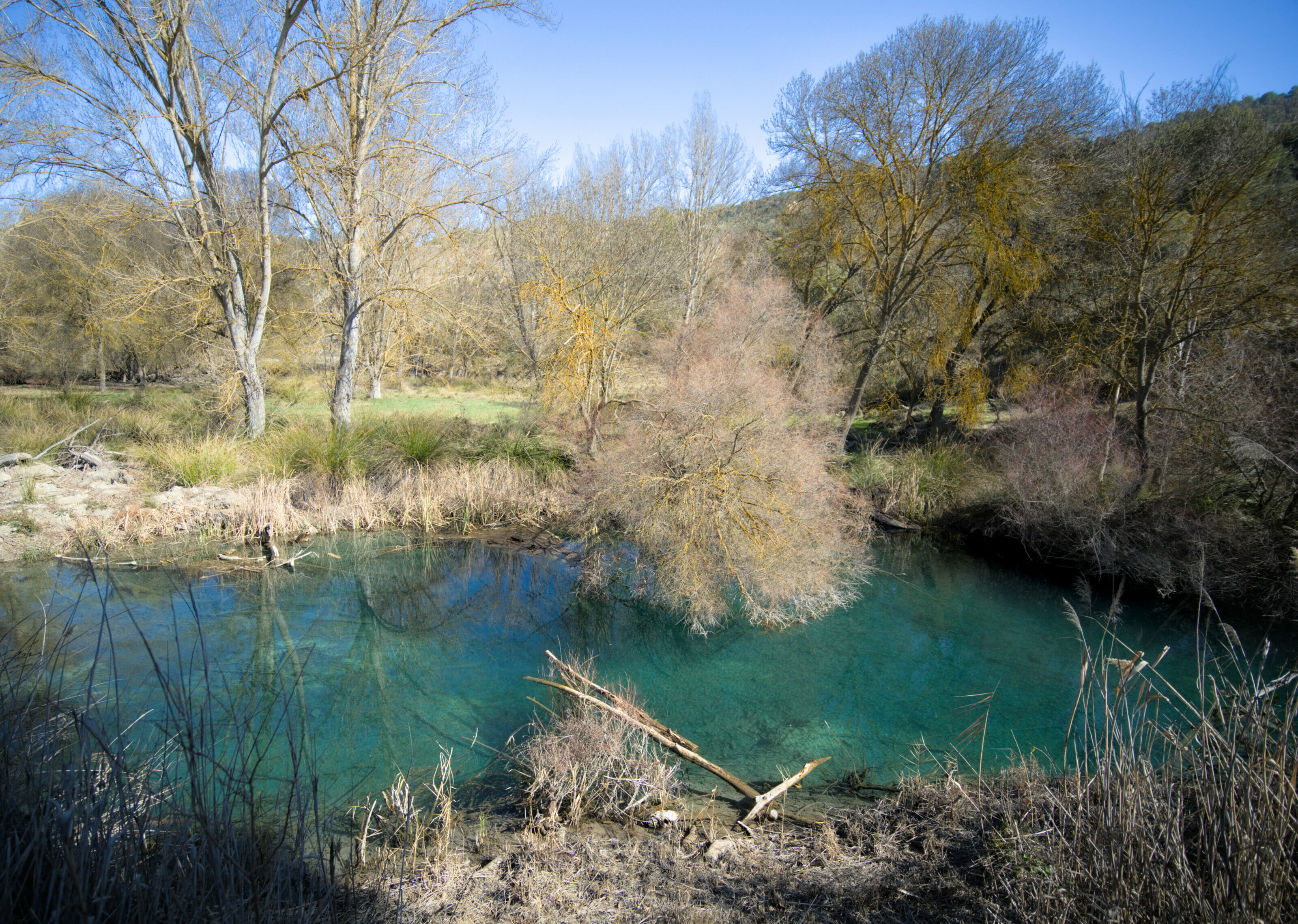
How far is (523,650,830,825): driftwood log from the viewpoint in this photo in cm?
451

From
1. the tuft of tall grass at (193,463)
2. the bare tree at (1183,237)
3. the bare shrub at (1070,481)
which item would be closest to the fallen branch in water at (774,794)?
the bare shrub at (1070,481)

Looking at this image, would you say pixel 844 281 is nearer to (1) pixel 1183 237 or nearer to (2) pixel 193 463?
(1) pixel 1183 237

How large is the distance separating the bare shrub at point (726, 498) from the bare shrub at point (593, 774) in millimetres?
2459

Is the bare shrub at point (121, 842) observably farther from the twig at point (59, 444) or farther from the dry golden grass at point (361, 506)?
the twig at point (59, 444)

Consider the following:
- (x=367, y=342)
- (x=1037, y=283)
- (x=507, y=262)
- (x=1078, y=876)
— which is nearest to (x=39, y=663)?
(x=1078, y=876)

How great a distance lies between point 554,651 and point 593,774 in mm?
2825

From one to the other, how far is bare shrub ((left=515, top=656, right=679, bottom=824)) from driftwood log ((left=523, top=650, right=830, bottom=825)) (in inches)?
4.7

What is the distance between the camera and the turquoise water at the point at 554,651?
5.57 meters

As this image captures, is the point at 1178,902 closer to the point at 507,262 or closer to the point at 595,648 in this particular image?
the point at 595,648

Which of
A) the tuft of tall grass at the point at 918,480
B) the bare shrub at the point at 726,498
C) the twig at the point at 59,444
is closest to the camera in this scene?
the bare shrub at the point at 726,498

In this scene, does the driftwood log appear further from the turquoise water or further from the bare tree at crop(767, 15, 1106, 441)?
the bare tree at crop(767, 15, 1106, 441)

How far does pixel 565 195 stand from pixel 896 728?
12.7 metres

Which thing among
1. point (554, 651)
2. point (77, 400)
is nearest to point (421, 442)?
point (554, 651)

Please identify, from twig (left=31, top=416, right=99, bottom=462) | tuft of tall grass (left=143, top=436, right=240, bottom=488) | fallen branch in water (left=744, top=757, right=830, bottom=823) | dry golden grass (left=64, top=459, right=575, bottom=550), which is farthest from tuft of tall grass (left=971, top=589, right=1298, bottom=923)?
tuft of tall grass (left=143, top=436, right=240, bottom=488)
